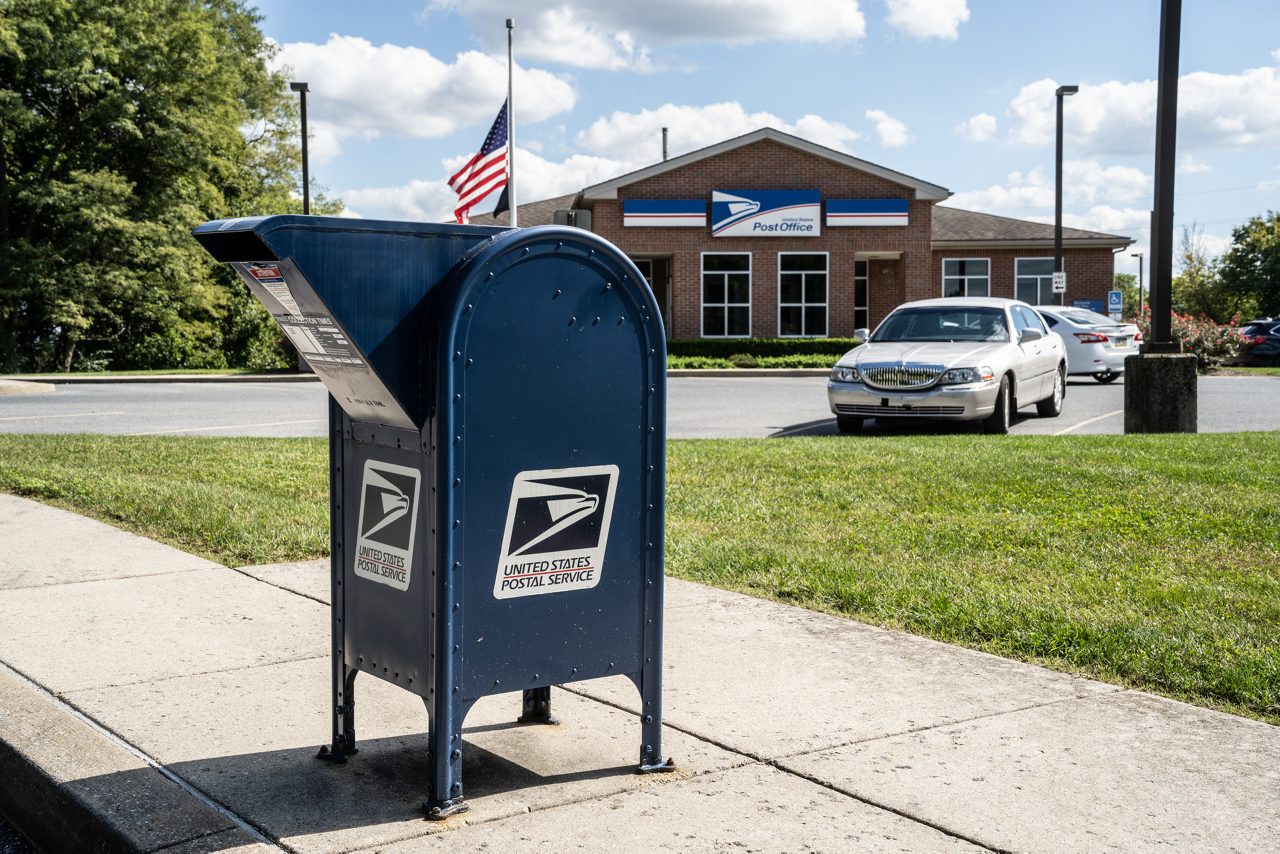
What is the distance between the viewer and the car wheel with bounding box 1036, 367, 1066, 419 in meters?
16.2

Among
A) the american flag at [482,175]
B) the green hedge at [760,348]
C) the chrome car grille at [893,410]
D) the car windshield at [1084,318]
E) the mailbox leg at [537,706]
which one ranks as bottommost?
the mailbox leg at [537,706]

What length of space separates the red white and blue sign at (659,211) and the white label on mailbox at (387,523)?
33119mm

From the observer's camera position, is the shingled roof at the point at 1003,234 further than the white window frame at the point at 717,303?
Yes

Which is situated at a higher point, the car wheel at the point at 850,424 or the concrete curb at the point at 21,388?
the concrete curb at the point at 21,388

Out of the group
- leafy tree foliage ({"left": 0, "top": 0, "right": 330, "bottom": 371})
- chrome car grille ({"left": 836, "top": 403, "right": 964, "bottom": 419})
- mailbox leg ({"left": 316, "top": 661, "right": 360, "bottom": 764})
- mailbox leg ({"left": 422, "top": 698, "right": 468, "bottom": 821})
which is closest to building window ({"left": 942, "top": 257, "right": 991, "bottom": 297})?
leafy tree foliage ({"left": 0, "top": 0, "right": 330, "bottom": 371})

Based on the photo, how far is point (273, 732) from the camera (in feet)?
13.3

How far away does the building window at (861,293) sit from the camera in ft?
133

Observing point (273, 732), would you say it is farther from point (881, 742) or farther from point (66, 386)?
point (66, 386)

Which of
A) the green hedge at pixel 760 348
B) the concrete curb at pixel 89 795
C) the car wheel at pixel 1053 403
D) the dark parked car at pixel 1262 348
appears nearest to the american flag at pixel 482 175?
the car wheel at pixel 1053 403

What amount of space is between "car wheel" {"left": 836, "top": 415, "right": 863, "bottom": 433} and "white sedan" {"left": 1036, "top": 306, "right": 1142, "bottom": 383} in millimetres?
9816

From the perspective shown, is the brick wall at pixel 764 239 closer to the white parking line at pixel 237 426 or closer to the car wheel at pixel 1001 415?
the white parking line at pixel 237 426

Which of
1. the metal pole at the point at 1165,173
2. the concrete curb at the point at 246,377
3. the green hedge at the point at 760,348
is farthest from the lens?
the green hedge at the point at 760,348

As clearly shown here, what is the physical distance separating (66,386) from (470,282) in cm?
2578

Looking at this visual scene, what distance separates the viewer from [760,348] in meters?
35.2
